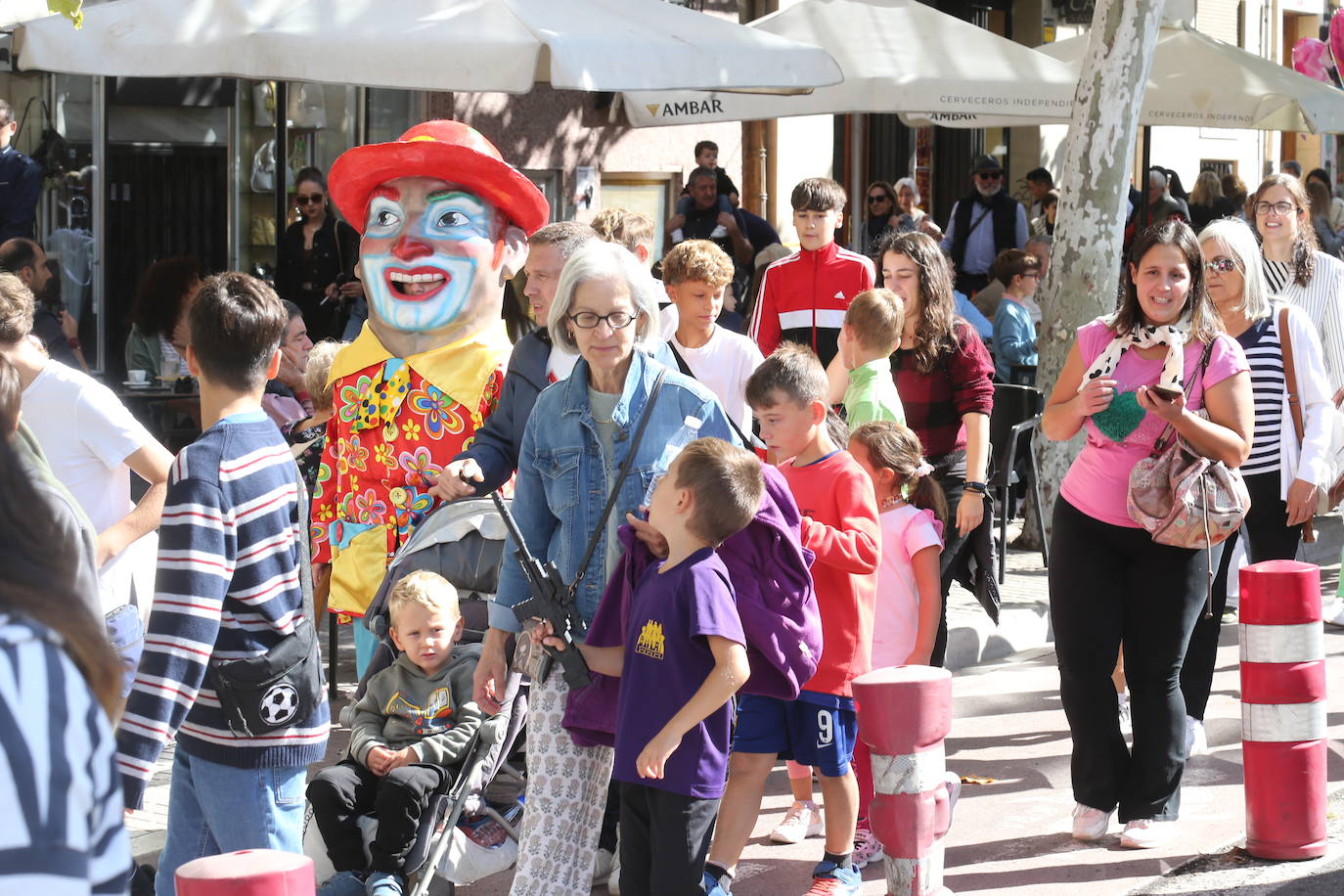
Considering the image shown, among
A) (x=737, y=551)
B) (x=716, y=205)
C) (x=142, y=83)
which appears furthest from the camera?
(x=716, y=205)

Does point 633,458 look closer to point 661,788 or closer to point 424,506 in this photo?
point 661,788

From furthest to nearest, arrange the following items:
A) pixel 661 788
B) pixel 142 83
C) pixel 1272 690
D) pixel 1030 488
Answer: pixel 142 83 < pixel 1030 488 < pixel 1272 690 < pixel 661 788

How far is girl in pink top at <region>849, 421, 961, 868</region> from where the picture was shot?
5605 mm

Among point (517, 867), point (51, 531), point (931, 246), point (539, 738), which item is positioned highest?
point (931, 246)

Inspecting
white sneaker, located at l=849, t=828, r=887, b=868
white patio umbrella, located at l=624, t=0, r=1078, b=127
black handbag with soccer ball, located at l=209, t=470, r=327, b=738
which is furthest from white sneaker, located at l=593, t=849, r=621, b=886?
white patio umbrella, located at l=624, t=0, r=1078, b=127

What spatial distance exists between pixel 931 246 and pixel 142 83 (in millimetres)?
7110

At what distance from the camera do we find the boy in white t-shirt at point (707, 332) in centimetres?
636

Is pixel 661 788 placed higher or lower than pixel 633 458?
lower

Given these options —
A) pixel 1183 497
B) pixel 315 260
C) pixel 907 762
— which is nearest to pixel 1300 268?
pixel 1183 497

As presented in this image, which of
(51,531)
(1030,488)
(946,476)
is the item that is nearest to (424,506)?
(946,476)

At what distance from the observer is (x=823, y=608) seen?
16.4 feet

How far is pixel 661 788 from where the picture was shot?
4.12 metres

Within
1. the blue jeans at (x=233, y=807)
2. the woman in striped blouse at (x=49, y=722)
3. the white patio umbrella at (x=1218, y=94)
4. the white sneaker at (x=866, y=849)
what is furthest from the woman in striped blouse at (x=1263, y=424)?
the white patio umbrella at (x=1218, y=94)

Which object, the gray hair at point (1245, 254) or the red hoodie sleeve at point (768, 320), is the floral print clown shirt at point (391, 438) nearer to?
→ the gray hair at point (1245, 254)
